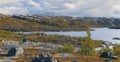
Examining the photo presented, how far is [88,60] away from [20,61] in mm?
23435

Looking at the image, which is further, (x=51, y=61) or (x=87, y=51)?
(x=87, y=51)

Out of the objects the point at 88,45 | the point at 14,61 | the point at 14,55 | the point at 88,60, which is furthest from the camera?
the point at 88,45

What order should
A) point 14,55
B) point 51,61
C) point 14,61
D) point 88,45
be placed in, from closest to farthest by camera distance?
point 51,61 → point 14,61 → point 14,55 → point 88,45

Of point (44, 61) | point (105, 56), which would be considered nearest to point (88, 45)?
point (105, 56)

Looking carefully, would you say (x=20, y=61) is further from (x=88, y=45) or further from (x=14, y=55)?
(x=88, y=45)

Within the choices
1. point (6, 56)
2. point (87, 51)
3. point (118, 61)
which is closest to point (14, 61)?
point (6, 56)

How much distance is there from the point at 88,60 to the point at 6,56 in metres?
30.0

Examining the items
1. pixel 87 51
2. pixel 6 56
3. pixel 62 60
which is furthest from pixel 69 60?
pixel 87 51

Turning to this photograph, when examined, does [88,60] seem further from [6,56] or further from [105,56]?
[6,56]

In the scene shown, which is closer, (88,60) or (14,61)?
Result: (14,61)

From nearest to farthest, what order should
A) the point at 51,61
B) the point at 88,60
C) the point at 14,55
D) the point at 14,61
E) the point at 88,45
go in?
the point at 51,61 < the point at 14,61 < the point at 88,60 < the point at 14,55 < the point at 88,45

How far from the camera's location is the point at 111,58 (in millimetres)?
103188

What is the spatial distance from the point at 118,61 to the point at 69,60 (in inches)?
639

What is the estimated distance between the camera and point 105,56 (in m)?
107
